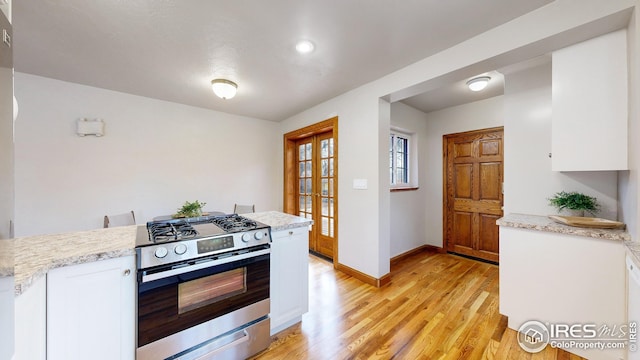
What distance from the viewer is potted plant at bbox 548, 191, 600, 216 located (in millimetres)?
1849

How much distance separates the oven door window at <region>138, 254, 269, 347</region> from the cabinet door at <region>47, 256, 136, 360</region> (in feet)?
0.25

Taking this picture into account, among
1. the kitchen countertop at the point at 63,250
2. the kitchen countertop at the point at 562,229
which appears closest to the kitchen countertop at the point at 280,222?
the kitchen countertop at the point at 63,250

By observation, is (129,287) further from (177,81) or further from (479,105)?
(479,105)

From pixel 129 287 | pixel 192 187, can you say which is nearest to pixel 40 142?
pixel 192 187

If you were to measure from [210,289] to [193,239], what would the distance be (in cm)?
37

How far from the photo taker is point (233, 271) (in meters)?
1.55

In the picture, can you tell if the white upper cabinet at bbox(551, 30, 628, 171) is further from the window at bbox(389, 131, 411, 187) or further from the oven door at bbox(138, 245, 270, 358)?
the oven door at bbox(138, 245, 270, 358)

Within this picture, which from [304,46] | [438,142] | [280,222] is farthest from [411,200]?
[304,46]

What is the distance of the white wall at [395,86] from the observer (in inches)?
57.2

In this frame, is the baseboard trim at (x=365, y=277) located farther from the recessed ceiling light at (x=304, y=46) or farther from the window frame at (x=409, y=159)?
the recessed ceiling light at (x=304, y=46)

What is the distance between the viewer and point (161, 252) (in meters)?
1.25

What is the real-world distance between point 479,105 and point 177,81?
13.6 ft

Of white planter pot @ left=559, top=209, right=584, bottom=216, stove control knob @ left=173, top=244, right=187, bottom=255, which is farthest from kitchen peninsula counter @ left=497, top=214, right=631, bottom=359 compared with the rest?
stove control knob @ left=173, top=244, right=187, bottom=255

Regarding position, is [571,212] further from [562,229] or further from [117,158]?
[117,158]
